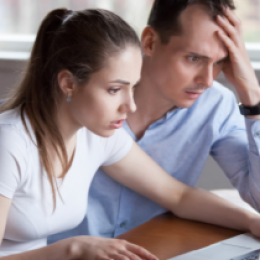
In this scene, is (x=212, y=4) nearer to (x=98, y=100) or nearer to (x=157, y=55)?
(x=157, y=55)

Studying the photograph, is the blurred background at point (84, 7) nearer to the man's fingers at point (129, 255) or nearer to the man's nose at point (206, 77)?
the man's nose at point (206, 77)

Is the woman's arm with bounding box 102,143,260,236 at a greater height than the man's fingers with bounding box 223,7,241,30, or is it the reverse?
the man's fingers with bounding box 223,7,241,30

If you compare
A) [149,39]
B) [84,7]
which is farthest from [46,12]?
[149,39]

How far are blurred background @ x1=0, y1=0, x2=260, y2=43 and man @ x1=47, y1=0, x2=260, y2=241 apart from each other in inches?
36.2

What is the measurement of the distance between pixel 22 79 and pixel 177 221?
58 centimetres

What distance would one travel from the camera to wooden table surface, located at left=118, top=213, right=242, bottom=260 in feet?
3.18

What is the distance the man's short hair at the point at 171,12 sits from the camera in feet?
3.86

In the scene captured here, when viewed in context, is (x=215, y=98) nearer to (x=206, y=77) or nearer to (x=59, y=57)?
(x=206, y=77)

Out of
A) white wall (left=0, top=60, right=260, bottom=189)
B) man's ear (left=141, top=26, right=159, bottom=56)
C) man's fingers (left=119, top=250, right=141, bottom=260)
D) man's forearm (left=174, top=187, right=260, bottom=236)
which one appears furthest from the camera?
white wall (left=0, top=60, right=260, bottom=189)

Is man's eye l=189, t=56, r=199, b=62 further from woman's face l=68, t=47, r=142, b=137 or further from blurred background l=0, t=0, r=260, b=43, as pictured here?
blurred background l=0, t=0, r=260, b=43

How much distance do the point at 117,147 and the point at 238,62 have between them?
0.45m

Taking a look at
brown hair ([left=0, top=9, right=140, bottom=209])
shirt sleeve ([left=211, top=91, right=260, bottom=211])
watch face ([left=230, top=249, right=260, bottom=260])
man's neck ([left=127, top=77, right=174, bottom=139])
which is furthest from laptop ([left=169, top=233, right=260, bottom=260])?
man's neck ([left=127, top=77, right=174, bottom=139])

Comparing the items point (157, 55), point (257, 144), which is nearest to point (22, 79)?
point (157, 55)

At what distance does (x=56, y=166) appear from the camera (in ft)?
3.41
